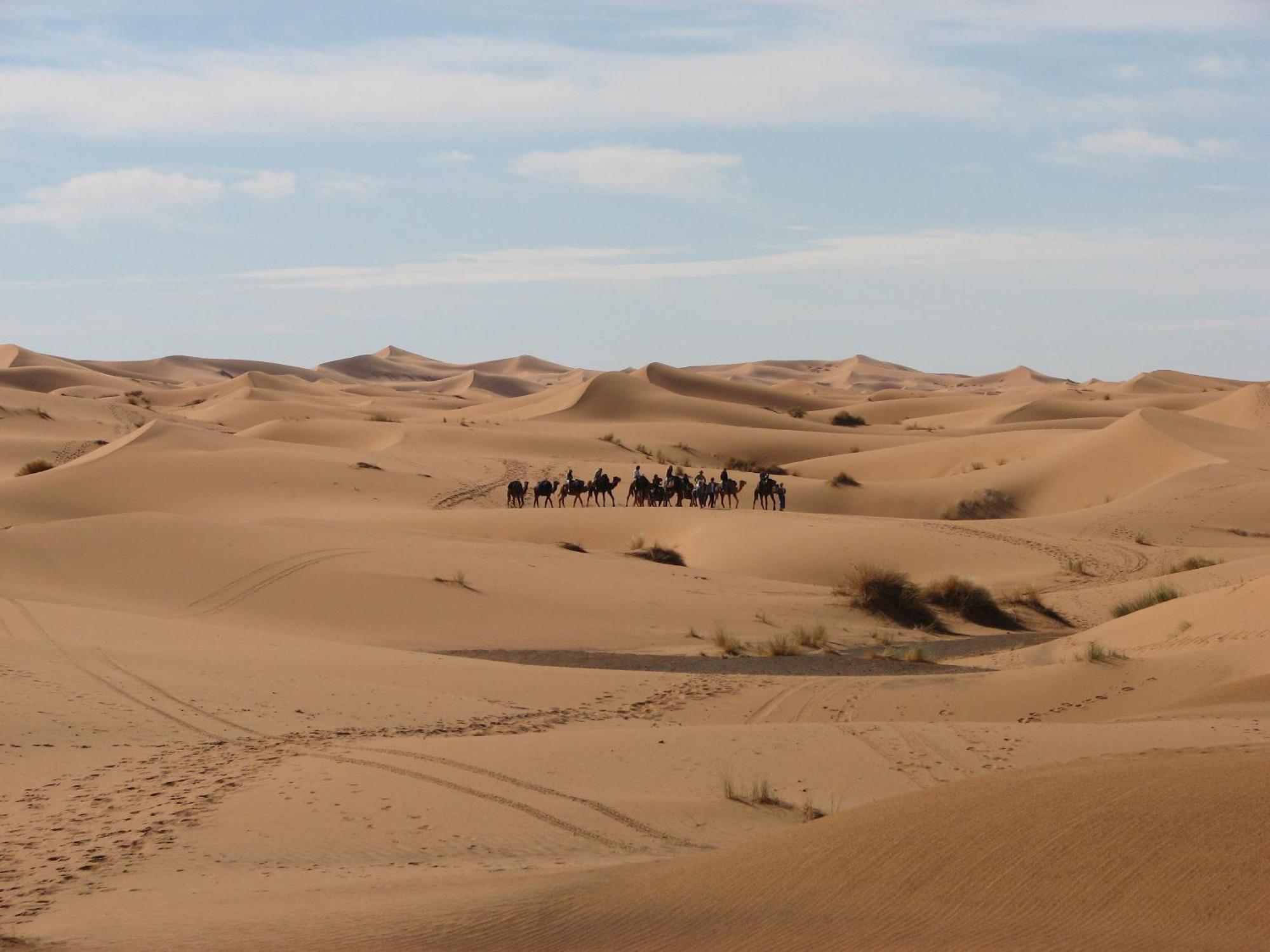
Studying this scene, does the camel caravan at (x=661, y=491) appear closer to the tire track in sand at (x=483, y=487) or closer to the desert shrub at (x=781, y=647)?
the tire track in sand at (x=483, y=487)

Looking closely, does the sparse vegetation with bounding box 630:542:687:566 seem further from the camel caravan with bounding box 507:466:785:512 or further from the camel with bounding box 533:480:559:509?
the camel with bounding box 533:480:559:509

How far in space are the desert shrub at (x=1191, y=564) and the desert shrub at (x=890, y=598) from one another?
663cm

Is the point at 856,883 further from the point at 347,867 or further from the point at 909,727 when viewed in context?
the point at 909,727

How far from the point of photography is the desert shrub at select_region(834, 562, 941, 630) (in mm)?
22688

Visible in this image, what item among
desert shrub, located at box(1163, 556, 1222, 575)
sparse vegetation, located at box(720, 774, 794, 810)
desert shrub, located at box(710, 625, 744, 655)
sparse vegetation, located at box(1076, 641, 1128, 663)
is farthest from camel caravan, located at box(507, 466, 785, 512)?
sparse vegetation, located at box(720, 774, 794, 810)

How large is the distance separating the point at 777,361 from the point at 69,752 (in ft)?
624

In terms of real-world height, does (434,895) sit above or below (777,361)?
below

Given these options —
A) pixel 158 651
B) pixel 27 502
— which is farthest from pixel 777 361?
pixel 158 651

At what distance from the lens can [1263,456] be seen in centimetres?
4391

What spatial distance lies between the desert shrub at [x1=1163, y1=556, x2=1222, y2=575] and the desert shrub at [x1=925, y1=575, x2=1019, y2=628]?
17.0 feet

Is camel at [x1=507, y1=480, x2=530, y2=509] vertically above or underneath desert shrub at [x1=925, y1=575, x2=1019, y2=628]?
above

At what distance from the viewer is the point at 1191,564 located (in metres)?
27.3

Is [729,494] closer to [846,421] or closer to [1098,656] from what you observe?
[1098,656]

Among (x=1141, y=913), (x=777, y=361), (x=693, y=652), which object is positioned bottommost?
(x=693, y=652)
